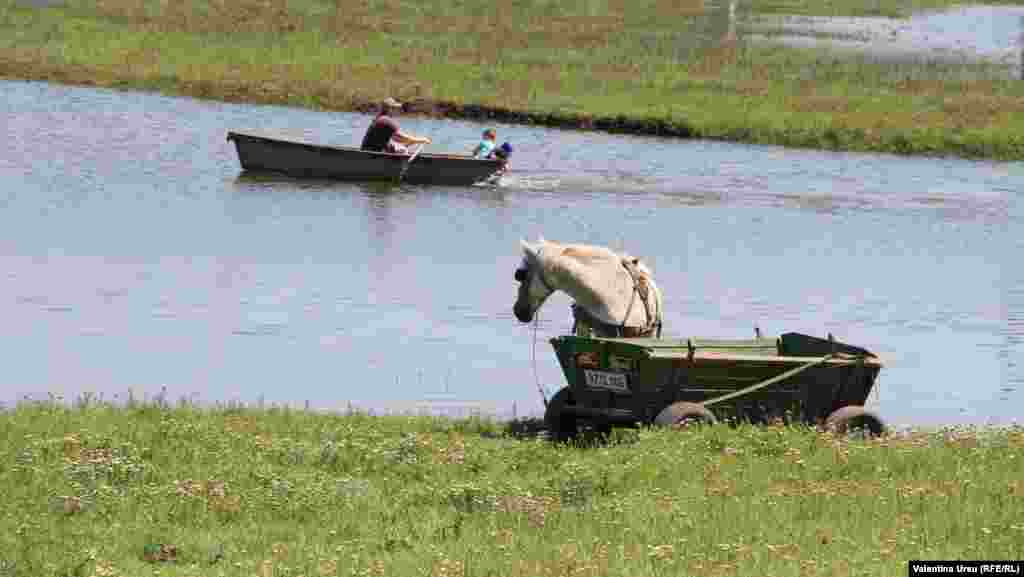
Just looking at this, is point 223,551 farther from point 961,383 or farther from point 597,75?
point 597,75

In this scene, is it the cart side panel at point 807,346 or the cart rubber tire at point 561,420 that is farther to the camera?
the cart side panel at point 807,346

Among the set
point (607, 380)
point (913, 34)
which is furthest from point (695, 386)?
point (913, 34)

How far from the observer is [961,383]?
21656 millimetres

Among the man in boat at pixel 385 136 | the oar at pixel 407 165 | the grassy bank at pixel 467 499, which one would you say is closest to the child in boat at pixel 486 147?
the man in boat at pixel 385 136

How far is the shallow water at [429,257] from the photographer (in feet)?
66.6

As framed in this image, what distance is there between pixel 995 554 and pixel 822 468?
116 inches

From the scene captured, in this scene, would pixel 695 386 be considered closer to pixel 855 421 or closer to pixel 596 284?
pixel 596 284

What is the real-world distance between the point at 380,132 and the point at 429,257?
8.96 metres

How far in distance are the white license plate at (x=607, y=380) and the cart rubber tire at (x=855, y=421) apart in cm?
189

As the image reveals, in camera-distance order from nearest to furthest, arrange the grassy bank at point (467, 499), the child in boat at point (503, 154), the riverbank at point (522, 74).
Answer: the grassy bank at point (467, 499) < the child in boat at point (503, 154) < the riverbank at point (522, 74)

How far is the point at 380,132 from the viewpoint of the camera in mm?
37469

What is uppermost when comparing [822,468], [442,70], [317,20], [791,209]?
[317,20]

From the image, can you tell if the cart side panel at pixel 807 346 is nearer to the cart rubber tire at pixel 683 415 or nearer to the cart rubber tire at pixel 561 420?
the cart rubber tire at pixel 683 415

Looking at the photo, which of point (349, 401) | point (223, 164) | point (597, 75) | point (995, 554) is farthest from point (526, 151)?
point (995, 554)
